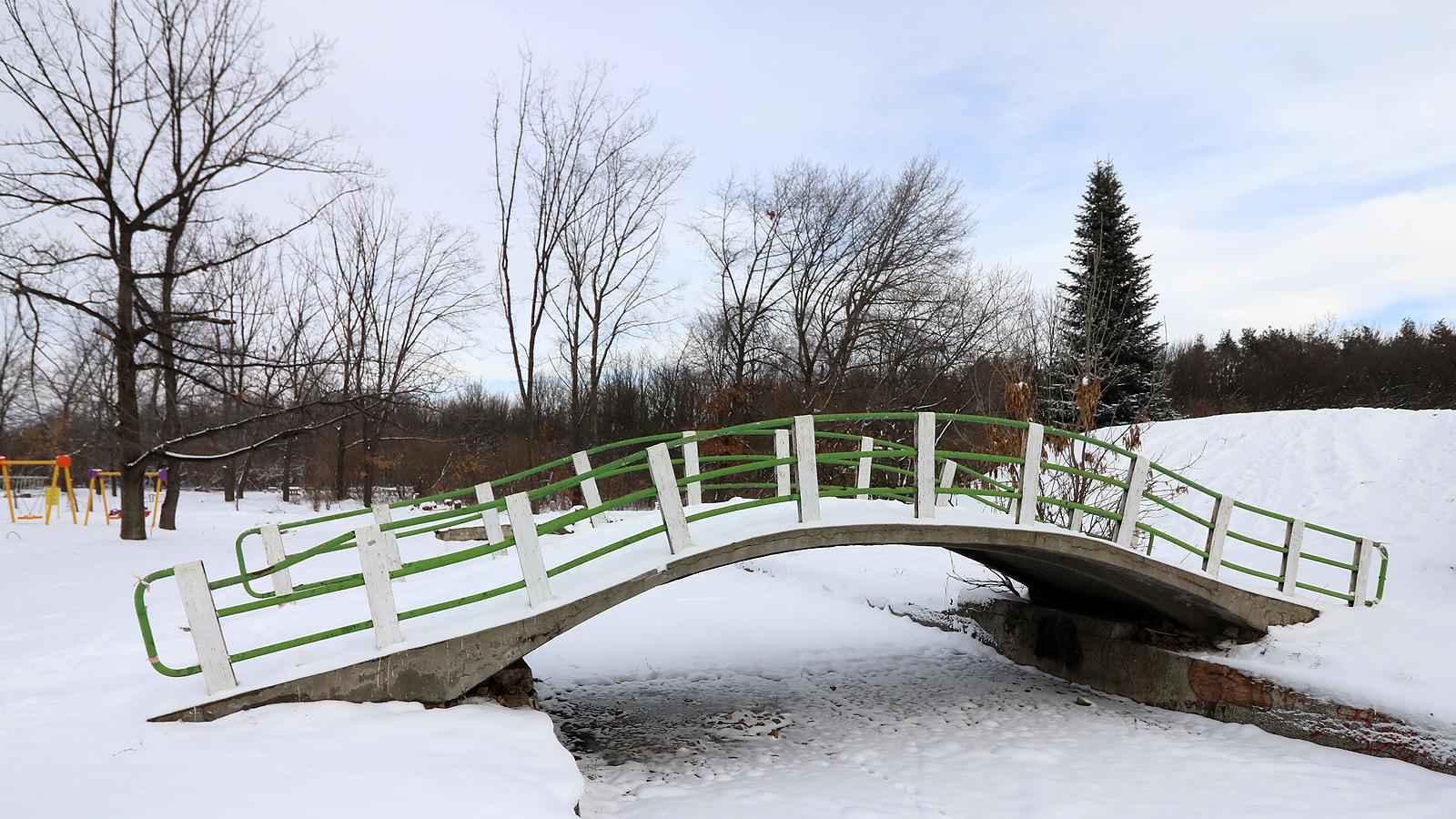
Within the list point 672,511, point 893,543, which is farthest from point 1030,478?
point 672,511

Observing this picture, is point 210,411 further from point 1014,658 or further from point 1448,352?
point 1448,352

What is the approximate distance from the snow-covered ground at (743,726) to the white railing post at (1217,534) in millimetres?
871

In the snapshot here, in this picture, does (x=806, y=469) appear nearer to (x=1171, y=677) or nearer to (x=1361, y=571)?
(x=1171, y=677)

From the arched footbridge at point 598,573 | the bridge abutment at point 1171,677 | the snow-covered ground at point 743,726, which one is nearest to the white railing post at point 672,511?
the arched footbridge at point 598,573

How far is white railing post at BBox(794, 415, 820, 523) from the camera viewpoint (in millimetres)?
5586

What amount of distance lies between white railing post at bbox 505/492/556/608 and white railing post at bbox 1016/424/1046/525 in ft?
13.0

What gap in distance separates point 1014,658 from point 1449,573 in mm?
6518

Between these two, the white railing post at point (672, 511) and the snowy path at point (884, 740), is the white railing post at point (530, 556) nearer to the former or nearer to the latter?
the white railing post at point (672, 511)

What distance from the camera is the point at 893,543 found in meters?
6.34

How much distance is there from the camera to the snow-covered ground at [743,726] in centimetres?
384

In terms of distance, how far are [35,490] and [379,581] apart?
3329cm

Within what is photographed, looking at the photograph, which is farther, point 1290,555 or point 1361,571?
point 1361,571

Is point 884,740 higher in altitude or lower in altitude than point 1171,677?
→ lower

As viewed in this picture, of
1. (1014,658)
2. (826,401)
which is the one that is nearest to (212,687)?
(1014,658)
